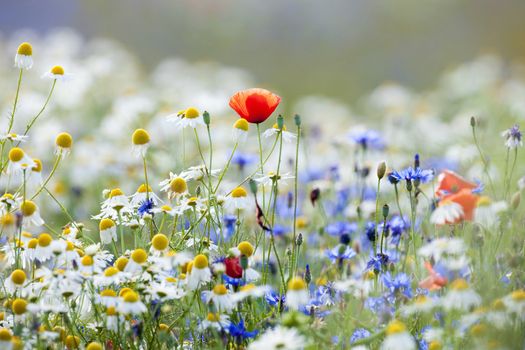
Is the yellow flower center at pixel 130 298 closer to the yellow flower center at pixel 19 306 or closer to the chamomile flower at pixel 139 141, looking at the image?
the yellow flower center at pixel 19 306

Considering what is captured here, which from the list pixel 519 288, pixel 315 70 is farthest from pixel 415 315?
pixel 315 70

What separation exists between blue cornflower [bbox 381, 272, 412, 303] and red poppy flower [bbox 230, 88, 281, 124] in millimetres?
655

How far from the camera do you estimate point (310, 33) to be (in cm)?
1192

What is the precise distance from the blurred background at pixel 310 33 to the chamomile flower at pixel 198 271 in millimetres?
8214

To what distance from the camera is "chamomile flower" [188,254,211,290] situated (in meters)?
2.16

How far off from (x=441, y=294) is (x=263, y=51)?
929 cm

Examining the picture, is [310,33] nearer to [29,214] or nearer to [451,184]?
[451,184]

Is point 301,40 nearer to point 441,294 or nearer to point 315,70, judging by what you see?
point 315,70

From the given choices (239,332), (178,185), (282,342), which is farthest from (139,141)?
(282,342)

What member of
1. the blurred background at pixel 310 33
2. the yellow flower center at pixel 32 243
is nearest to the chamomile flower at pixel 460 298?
the yellow flower center at pixel 32 243

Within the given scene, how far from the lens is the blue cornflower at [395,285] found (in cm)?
243

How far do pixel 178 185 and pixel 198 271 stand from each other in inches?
17.7

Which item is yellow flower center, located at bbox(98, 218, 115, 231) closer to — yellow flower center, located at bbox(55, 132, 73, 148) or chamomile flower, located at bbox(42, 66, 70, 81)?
yellow flower center, located at bbox(55, 132, 73, 148)

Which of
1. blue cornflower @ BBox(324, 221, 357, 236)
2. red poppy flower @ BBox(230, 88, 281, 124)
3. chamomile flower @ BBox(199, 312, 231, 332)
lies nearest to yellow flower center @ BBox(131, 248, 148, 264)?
chamomile flower @ BBox(199, 312, 231, 332)
